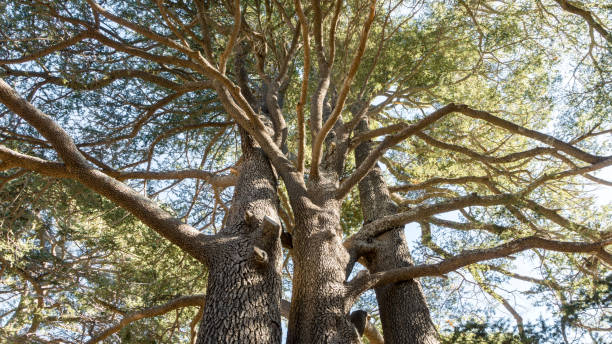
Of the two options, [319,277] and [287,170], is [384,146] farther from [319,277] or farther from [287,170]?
[319,277]

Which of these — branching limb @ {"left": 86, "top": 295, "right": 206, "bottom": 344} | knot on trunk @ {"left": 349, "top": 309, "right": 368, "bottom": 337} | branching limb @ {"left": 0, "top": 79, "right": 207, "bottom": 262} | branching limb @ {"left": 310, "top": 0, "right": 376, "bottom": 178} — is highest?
branching limb @ {"left": 310, "top": 0, "right": 376, "bottom": 178}

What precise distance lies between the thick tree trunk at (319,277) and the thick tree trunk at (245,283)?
27 cm

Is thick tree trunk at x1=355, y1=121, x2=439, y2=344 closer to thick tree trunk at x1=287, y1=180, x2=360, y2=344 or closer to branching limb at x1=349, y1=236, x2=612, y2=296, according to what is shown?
branching limb at x1=349, y1=236, x2=612, y2=296

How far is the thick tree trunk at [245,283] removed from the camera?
254 centimetres

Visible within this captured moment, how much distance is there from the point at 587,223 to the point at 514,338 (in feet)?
7.57

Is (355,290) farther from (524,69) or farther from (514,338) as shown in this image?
(524,69)

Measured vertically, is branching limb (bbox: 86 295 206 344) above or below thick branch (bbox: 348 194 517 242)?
below

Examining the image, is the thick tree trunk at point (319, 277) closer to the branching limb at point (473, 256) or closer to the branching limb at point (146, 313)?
the branching limb at point (473, 256)

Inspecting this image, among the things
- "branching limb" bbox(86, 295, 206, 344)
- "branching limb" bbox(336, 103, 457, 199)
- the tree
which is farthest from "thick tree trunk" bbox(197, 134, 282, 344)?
"branching limb" bbox(86, 295, 206, 344)

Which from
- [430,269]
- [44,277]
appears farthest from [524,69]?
[44,277]

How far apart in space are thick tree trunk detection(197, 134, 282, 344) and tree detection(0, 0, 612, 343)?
14mm

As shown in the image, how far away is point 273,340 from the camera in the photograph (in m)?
2.60

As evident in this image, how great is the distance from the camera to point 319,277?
3.19 metres

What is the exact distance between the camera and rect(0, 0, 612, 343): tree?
3.04 metres
